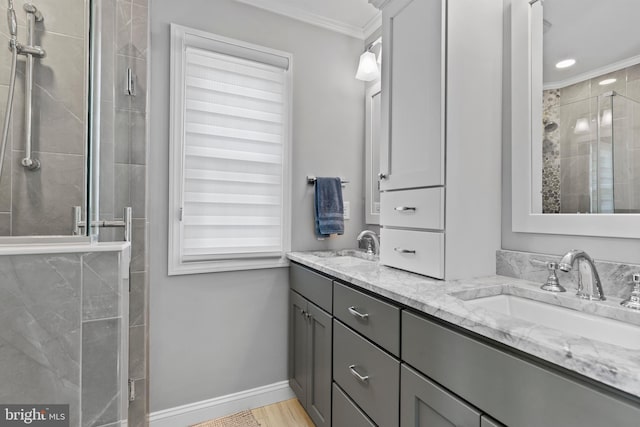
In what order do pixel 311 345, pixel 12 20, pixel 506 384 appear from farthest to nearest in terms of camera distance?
1. pixel 311 345
2. pixel 12 20
3. pixel 506 384

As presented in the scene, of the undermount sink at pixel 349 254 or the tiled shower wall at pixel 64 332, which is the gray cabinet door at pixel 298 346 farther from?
the tiled shower wall at pixel 64 332

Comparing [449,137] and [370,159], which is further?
[370,159]

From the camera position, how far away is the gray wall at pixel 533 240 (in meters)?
1.05

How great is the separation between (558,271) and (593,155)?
0.45 meters

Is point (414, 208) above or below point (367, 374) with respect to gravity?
above

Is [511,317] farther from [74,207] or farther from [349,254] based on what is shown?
[74,207]

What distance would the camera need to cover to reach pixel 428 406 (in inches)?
38.0

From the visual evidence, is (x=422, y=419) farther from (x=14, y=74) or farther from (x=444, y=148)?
(x=14, y=74)

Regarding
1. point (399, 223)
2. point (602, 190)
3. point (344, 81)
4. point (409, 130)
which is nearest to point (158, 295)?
point (399, 223)

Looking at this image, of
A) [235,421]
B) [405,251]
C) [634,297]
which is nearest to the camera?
[634,297]

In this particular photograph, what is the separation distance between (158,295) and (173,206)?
53cm

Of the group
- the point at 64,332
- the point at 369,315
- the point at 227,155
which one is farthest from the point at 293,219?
the point at 64,332

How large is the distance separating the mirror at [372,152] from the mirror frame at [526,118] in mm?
971

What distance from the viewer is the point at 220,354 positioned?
1.97 metres
